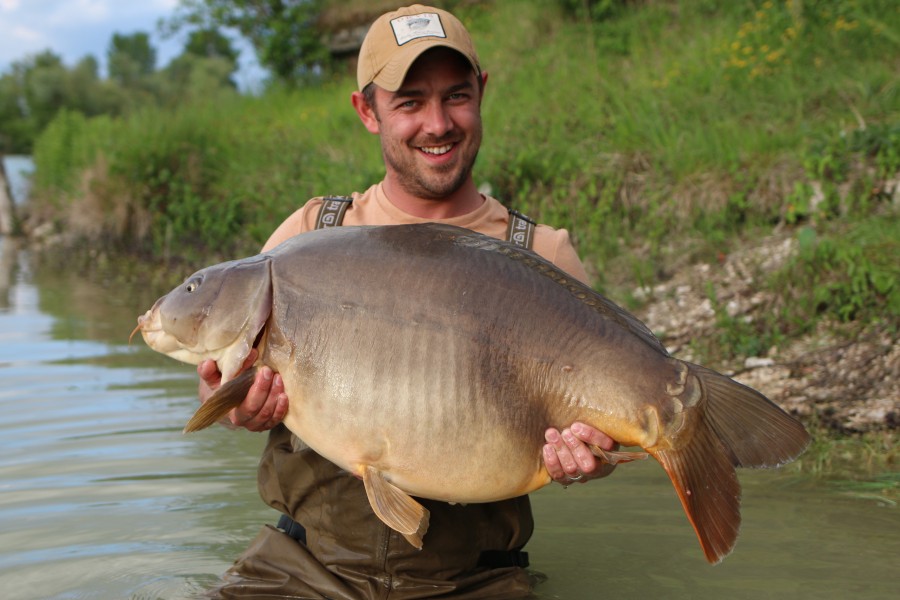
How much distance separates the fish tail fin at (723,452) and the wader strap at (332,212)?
1.19m

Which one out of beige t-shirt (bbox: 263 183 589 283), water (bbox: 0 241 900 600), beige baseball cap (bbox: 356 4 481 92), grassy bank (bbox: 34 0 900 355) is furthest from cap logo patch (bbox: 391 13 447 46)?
grassy bank (bbox: 34 0 900 355)

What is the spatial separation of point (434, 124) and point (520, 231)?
40cm

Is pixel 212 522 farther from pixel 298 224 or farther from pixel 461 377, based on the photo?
pixel 461 377

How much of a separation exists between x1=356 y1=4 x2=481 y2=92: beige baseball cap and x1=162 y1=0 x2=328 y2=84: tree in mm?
13455

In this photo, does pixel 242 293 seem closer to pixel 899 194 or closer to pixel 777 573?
pixel 777 573

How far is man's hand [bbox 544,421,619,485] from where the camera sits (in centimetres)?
232

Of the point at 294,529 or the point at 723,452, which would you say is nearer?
the point at 723,452

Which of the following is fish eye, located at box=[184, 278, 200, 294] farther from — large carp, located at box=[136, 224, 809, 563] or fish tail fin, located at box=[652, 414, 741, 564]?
fish tail fin, located at box=[652, 414, 741, 564]

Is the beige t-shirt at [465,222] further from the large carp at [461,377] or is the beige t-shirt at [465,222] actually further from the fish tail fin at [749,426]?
the fish tail fin at [749,426]

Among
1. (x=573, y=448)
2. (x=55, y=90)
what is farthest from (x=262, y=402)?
(x=55, y=90)

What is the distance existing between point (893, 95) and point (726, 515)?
5.18 metres

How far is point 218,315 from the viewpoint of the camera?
2.48 meters

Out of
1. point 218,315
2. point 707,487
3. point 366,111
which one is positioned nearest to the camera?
point 707,487

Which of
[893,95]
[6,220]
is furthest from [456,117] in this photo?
[6,220]
